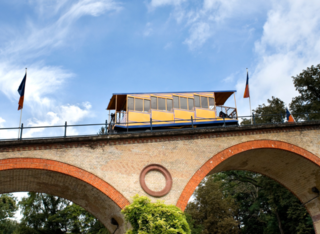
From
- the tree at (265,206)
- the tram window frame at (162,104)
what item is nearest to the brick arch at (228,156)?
the tram window frame at (162,104)

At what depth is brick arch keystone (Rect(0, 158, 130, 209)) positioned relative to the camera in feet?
42.7

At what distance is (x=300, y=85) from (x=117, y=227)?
26.4 meters

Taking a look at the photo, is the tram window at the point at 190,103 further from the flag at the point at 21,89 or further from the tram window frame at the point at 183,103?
the flag at the point at 21,89

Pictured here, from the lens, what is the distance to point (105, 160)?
14.3 meters

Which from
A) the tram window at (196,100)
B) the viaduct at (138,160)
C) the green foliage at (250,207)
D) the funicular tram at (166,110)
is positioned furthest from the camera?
the green foliage at (250,207)

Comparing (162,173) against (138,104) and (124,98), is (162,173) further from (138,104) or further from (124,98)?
(124,98)

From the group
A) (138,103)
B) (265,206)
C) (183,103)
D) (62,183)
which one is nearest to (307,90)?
(265,206)

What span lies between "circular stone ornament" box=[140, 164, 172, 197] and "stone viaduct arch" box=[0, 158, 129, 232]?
1128 millimetres

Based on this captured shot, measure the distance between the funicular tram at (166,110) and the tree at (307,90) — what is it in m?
15.9

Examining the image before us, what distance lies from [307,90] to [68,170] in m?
28.6

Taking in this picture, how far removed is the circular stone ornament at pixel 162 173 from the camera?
14234mm

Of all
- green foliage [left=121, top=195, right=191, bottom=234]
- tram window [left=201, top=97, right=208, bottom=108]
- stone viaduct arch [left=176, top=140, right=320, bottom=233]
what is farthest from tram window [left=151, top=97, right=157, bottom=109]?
green foliage [left=121, top=195, right=191, bottom=234]

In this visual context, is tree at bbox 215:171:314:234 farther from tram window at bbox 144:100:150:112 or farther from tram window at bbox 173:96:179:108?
tram window at bbox 144:100:150:112

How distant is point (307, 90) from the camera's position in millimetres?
32969
